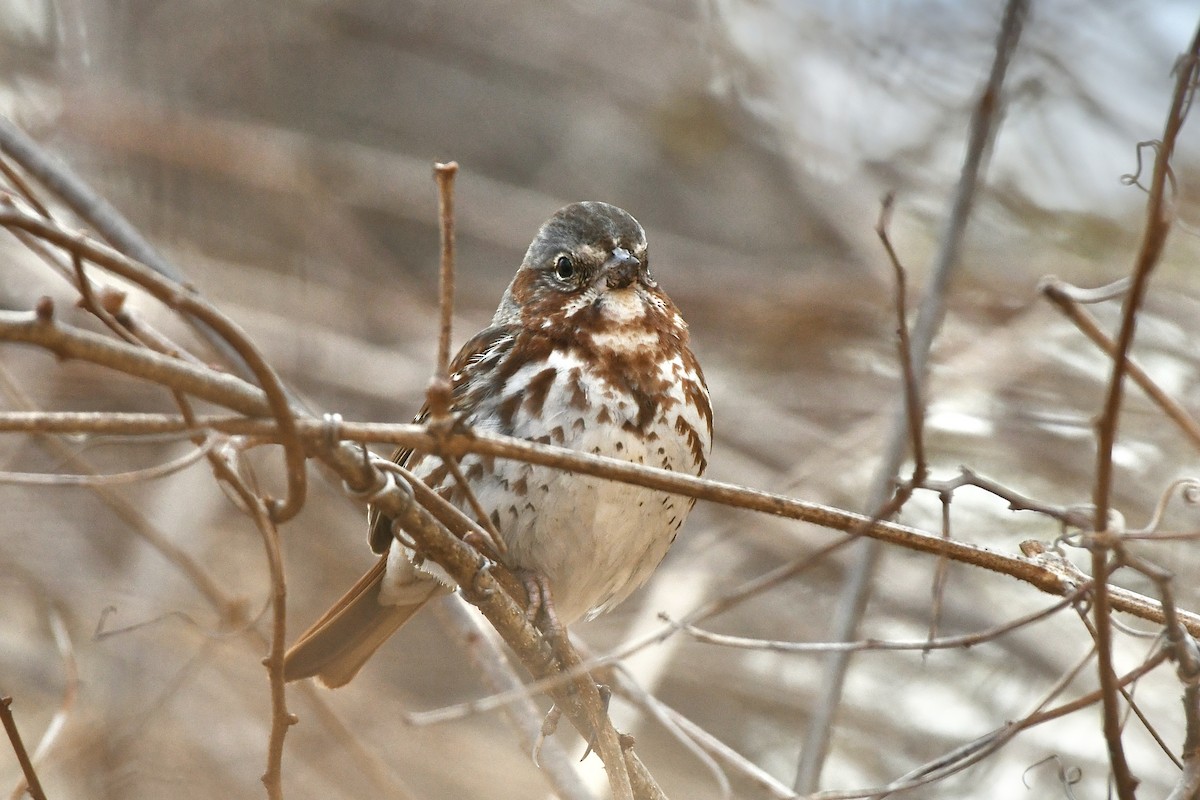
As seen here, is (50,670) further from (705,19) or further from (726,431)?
(705,19)

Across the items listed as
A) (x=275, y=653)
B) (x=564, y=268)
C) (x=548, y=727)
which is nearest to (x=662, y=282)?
(x=564, y=268)

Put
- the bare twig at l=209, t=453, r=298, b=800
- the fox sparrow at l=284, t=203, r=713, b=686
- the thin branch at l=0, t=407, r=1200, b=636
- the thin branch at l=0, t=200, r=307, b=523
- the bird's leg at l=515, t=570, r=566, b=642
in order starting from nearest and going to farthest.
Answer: the thin branch at l=0, t=200, r=307, b=523, the thin branch at l=0, t=407, r=1200, b=636, the bare twig at l=209, t=453, r=298, b=800, the bird's leg at l=515, t=570, r=566, b=642, the fox sparrow at l=284, t=203, r=713, b=686

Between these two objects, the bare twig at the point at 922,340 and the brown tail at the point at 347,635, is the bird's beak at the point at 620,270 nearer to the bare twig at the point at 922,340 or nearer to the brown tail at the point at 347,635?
the bare twig at the point at 922,340

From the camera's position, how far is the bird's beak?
3490 millimetres

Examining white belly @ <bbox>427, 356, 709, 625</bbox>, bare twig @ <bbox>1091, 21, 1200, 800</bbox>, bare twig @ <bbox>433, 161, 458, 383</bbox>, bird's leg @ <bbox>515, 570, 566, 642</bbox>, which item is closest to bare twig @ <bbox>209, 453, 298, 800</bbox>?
bare twig @ <bbox>433, 161, 458, 383</bbox>

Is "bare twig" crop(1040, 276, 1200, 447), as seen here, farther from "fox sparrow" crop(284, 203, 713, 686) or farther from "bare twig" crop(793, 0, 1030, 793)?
"fox sparrow" crop(284, 203, 713, 686)

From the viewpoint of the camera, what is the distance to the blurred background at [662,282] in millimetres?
4805

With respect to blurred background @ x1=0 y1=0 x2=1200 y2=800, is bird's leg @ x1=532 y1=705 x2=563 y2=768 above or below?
below

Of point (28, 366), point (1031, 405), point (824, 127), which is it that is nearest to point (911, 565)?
point (1031, 405)

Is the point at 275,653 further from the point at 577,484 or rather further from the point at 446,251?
the point at 577,484

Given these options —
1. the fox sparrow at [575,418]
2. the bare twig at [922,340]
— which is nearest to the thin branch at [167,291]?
the fox sparrow at [575,418]

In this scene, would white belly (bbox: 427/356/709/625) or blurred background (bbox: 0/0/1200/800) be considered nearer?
white belly (bbox: 427/356/709/625)

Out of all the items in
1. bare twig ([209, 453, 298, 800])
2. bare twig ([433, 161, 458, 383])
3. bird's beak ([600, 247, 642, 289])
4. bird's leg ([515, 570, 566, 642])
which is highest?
bird's beak ([600, 247, 642, 289])

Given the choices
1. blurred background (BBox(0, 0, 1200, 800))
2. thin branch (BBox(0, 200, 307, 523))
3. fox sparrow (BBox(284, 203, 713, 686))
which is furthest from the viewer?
blurred background (BBox(0, 0, 1200, 800))
